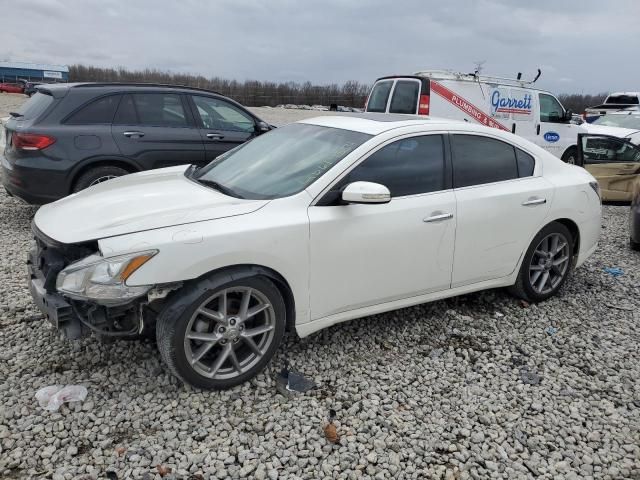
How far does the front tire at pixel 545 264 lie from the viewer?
442cm

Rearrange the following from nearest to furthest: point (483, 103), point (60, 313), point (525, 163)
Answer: point (60, 313) < point (525, 163) < point (483, 103)

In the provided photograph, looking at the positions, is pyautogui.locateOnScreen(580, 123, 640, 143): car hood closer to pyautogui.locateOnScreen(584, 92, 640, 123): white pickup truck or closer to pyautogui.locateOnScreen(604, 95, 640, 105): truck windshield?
pyautogui.locateOnScreen(584, 92, 640, 123): white pickup truck

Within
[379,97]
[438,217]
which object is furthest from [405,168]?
[379,97]

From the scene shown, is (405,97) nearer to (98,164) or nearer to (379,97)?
(379,97)

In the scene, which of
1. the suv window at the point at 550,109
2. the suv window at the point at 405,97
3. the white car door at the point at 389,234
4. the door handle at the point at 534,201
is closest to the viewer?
the white car door at the point at 389,234

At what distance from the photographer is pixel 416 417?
3.03 meters

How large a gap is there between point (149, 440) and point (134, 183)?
1.94 metres

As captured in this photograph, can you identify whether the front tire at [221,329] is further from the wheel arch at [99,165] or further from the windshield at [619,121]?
the windshield at [619,121]

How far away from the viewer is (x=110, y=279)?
2768 mm

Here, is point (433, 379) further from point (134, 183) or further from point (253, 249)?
point (134, 183)

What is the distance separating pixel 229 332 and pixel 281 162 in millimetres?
1321

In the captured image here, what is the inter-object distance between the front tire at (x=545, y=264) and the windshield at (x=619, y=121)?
461 inches

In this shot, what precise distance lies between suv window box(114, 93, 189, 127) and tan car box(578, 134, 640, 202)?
6997mm

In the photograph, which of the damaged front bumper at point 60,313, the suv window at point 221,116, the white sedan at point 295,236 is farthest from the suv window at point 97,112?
the damaged front bumper at point 60,313
